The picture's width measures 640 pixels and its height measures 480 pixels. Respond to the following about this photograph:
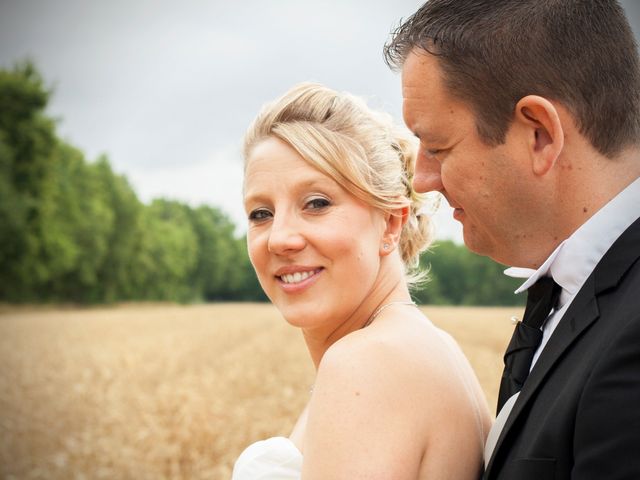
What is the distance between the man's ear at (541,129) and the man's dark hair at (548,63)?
0.04m

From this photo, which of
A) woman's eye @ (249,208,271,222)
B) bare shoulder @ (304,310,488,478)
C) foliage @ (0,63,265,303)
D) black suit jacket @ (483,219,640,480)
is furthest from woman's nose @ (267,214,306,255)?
foliage @ (0,63,265,303)

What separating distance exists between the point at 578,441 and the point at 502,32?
1182 mm

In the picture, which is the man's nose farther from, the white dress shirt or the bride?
the white dress shirt

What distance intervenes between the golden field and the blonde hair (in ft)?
25.6

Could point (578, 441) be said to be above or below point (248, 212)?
below

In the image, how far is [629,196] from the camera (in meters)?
1.90

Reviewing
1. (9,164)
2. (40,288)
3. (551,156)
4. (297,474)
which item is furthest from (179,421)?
(40,288)

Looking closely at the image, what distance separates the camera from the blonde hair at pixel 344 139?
2.66 metres

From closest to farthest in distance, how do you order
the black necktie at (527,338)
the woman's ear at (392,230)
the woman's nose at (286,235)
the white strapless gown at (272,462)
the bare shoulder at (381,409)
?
the bare shoulder at (381,409), the black necktie at (527,338), the woman's nose at (286,235), the white strapless gown at (272,462), the woman's ear at (392,230)

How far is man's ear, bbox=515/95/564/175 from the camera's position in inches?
76.4

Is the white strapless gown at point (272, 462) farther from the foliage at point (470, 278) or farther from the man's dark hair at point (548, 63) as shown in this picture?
the foliage at point (470, 278)

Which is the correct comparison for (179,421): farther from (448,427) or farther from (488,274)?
(488,274)

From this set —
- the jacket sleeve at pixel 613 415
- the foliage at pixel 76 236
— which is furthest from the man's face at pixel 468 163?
the foliage at pixel 76 236

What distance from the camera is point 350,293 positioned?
8.94ft
